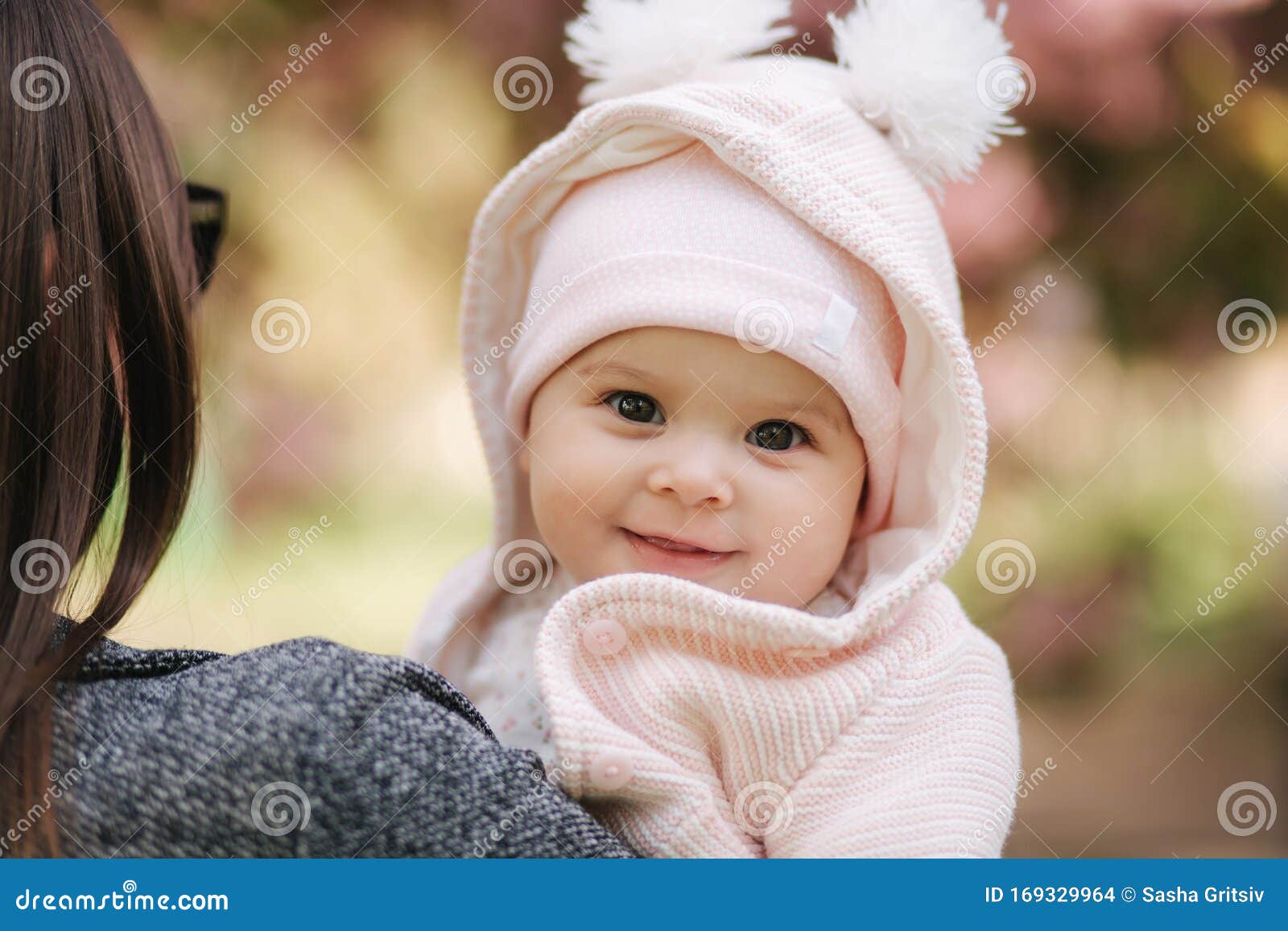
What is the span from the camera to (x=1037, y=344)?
2.59 metres

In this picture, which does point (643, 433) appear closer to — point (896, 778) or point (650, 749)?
point (650, 749)

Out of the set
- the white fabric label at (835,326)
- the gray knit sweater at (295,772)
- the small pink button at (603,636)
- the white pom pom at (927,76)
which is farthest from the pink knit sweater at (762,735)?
the white pom pom at (927,76)

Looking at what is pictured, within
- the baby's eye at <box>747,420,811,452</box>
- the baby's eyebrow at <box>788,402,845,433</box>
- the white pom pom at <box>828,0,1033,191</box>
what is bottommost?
the baby's eye at <box>747,420,811,452</box>

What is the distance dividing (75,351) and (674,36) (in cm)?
85

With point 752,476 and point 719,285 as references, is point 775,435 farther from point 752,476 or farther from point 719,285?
point 719,285

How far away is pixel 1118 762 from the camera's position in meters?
3.06

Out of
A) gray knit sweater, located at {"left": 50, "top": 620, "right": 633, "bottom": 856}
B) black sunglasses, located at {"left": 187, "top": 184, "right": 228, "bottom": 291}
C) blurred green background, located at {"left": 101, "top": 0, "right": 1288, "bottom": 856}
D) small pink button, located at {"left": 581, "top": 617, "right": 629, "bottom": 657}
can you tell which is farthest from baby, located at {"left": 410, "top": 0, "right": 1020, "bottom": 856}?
blurred green background, located at {"left": 101, "top": 0, "right": 1288, "bottom": 856}

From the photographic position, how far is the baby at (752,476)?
1.28 m

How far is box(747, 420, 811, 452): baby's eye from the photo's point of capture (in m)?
1.40

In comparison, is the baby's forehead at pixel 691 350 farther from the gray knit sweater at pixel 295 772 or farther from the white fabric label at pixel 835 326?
the gray knit sweater at pixel 295 772

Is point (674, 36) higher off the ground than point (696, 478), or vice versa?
point (674, 36)

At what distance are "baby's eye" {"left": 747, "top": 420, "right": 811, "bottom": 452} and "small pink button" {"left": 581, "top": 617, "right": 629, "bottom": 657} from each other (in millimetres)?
270

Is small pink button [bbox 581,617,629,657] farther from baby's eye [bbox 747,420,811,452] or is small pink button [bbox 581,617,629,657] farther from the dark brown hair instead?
the dark brown hair

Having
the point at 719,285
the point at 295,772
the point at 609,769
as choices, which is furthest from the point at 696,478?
the point at 295,772
